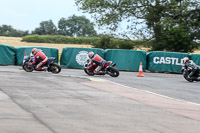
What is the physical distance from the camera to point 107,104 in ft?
32.8

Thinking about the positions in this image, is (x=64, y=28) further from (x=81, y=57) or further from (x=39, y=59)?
(x=39, y=59)

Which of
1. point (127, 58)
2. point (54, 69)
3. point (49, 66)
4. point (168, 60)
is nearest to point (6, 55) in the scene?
point (49, 66)

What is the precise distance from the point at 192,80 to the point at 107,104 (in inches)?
427

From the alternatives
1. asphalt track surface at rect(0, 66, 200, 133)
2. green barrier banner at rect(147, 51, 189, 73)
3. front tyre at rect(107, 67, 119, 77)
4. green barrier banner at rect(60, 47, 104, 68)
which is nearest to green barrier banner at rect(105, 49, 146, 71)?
green barrier banner at rect(147, 51, 189, 73)

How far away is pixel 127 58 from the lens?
27078 millimetres

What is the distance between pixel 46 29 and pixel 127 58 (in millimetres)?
84086

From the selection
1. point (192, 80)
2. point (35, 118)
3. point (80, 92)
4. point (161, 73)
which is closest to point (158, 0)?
point (161, 73)

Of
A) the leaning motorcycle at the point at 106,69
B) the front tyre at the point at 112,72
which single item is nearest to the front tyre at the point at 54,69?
the leaning motorcycle at the point at 106,69

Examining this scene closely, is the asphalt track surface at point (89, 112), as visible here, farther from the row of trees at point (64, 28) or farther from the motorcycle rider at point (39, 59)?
the row of trees at point (64, 28)

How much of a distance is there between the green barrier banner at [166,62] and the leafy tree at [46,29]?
76035mm

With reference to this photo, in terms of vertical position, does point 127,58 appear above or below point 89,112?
above

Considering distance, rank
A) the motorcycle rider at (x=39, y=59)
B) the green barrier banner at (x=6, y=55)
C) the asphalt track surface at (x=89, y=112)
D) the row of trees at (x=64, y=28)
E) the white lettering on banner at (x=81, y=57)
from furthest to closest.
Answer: the row of trees at (x=64, y=28), the white lettering on banner at (x=81, y=57), the green barrier banner at (x=6, y=55), the motorcycle rider at (x=39, y=59), the asphalt track surface at (x=89, y=112)

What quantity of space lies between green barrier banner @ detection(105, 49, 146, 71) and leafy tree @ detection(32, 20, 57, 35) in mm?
75404

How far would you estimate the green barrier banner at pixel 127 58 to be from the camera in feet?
88.3
